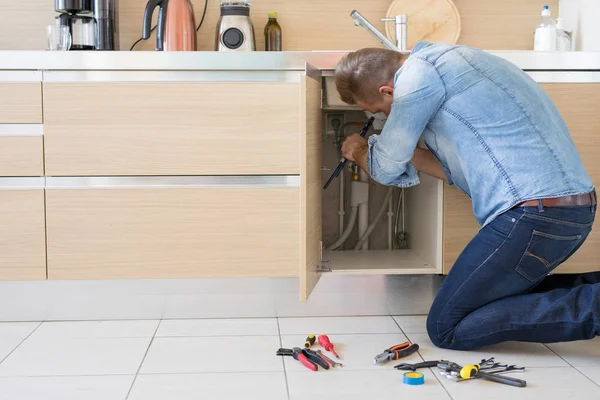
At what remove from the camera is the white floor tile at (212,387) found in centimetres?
187

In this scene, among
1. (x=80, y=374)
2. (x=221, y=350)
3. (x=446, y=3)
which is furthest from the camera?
(x=446, y=3)

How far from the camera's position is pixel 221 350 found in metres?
2.24

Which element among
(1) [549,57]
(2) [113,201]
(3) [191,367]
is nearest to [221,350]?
(3) [191,367]

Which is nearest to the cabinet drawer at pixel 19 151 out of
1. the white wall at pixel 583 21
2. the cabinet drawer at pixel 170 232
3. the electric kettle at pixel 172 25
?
the cabinet drawer at pixel 170 232

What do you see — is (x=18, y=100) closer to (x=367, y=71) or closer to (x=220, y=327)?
(x=220, y=327)

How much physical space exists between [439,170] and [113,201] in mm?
1061

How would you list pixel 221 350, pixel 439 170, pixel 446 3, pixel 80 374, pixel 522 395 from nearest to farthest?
pixel 522 395, pixel 80 374, pixel 221 350, pixel 439 170, pixel 446 3

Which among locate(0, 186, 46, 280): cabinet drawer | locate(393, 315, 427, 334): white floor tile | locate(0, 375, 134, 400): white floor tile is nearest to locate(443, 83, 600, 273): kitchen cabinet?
locate(393, 315, 427, 334): white floor tile

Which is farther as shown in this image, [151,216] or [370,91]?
[151,216]

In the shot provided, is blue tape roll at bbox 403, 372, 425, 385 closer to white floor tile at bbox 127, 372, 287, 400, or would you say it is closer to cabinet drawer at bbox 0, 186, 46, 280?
white floor tile at bbox 127, 372, 287, 400

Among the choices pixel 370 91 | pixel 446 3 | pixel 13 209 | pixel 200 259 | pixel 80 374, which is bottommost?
pixel 80 374

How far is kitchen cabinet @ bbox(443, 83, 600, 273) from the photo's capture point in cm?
255

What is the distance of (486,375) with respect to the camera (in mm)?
1965

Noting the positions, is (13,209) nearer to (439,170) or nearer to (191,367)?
(191,367)
